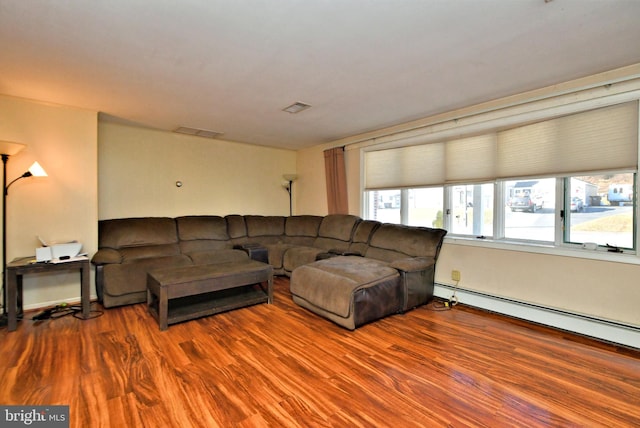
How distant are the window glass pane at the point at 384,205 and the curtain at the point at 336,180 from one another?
42 cm

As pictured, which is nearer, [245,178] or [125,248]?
[125,248]

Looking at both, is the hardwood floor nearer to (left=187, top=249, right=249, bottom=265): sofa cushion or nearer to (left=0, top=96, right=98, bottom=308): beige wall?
(left=0, top=96, right=98, bottom=308): beige wall

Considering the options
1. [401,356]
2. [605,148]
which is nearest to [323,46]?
[401,356]

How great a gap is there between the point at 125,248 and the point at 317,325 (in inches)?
108

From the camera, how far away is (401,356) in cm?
224

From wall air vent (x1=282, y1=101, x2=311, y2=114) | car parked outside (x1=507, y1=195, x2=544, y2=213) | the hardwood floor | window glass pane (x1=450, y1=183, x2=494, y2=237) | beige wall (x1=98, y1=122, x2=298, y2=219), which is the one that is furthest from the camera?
beige wall (x1=98, y1=122, x2=298, y2=219)

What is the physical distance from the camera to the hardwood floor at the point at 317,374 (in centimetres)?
162

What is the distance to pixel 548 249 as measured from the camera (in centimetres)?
279

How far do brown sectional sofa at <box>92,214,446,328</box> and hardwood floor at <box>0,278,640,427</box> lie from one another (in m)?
0.39

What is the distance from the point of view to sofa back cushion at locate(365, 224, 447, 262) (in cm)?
344

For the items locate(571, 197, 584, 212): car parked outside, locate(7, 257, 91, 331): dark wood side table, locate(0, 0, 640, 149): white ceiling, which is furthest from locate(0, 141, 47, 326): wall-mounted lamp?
locate(571, 197, 584, 212): car parked outside

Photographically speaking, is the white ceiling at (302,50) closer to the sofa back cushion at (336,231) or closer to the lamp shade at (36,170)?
the lamp shade at (36,170)

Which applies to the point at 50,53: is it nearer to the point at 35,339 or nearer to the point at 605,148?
the point at 35,339

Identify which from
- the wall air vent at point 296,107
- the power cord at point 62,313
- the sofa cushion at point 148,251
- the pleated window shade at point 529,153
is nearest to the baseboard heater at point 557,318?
the pleated window shade at point 529,153
